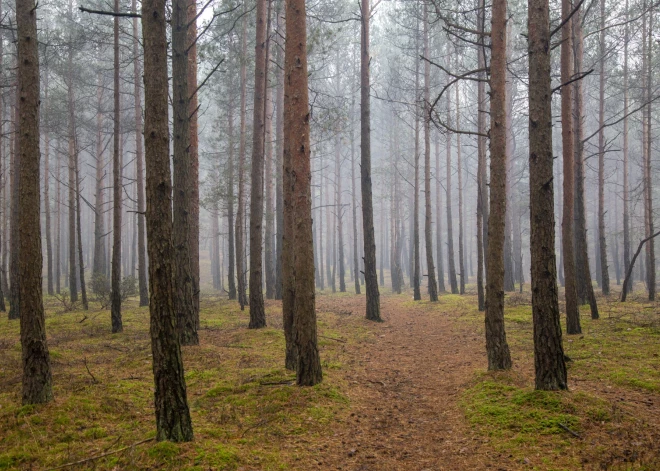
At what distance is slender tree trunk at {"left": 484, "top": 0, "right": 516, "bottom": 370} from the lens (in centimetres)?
784

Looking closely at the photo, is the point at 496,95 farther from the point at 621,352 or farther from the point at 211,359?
the point at 211,359

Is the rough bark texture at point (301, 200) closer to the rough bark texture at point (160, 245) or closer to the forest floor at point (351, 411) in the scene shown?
the forest floor at point (351, 411)

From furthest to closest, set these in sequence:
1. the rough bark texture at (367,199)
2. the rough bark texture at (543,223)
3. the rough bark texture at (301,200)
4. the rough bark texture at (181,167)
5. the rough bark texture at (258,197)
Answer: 1. the rough bark texture at (367,199)
2. the rough bark texture at (258,197)
3. the rough bark texture at (181,167)
4. the rough bark texture at (301,200)
5. the rough bark texture at (543,223)

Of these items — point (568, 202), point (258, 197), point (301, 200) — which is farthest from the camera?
point (258, 197)

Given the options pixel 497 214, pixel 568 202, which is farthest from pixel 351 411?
pixel 568 202

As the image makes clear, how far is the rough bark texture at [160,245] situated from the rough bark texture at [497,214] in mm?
5349

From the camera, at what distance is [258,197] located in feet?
40.8

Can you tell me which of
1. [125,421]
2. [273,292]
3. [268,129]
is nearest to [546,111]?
[125,421]

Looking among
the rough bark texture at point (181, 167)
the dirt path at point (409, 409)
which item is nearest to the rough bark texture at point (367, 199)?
the dirt path at point (409, 409)

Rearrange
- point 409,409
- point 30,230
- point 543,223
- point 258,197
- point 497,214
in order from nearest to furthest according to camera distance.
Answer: point 30,230 → point 543,223 → point 409,409 → point 497,214 → point 258,197

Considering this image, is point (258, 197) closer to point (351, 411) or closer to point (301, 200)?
point (301, 200)

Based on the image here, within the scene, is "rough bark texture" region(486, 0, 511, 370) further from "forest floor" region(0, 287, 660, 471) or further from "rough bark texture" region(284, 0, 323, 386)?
"rough bark texture" region(284, 0, 323, 386)

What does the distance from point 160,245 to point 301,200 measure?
109 inches

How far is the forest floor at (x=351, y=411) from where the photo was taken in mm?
4625
